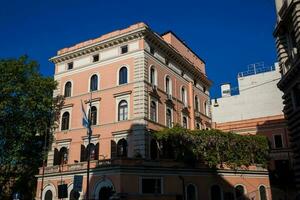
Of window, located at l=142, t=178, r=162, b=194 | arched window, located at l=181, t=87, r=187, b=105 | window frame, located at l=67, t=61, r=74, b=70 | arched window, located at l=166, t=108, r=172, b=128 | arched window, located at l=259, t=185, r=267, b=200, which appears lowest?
arched window, located at l=259, t=185, r=267, b=200

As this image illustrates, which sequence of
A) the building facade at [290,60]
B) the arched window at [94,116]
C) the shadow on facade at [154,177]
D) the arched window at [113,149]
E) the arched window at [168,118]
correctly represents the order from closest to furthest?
the building facade at [290,60] → the shadow on facade at [154,177] → the arched window at [113,149] → the arched window at [94,116] → the arched window at [168,118]

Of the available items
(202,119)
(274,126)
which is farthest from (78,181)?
(274,126)

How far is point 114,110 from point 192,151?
846 centimetres

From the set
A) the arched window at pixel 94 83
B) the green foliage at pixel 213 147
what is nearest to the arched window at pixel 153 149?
the green foliage at pixel 213 147

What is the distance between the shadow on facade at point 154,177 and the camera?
2602cm

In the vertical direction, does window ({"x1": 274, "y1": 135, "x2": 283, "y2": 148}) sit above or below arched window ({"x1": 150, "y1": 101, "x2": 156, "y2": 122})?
below

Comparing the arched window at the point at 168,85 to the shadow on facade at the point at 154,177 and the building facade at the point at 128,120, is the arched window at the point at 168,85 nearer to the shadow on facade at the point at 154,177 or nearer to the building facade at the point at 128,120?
the building facade at the point at 128,120

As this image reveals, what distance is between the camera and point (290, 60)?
67.6ft

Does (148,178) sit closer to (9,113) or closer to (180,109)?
(180,109)

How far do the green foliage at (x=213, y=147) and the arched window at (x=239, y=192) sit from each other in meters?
2.01

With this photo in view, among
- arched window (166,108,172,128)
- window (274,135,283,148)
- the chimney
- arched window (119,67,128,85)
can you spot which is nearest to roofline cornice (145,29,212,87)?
arched window (119,67,128,85)

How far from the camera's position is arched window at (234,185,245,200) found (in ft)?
106

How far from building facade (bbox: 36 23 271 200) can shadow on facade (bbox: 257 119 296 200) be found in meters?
5.55

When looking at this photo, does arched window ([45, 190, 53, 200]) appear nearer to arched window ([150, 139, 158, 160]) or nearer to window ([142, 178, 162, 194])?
window ([142, 178, 162, 194])
